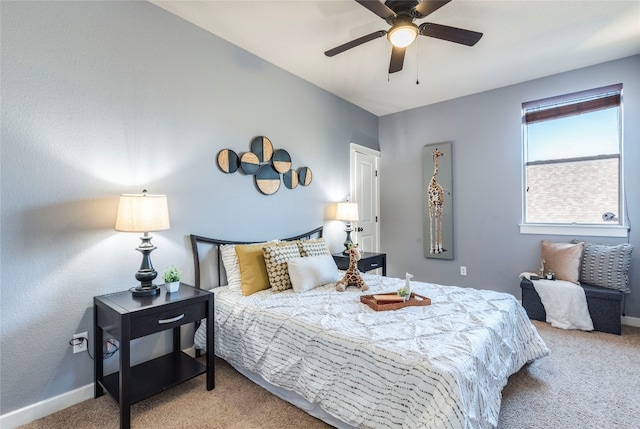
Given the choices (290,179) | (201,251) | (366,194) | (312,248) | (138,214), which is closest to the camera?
(138,214)


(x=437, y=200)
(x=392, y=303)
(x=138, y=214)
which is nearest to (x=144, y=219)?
(x=138, y=214)

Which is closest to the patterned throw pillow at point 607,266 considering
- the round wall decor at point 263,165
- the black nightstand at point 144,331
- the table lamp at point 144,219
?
the round wall decor at point 263,165

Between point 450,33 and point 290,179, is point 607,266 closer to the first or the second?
point 450,33

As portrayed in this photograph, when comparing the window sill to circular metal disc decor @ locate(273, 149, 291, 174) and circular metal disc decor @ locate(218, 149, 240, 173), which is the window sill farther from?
circular metal disc decor @ locate(218, 149, 240, 173)

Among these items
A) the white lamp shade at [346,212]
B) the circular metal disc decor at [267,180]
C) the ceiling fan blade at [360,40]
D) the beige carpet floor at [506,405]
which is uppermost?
the ceiling fan blade at [360,40]

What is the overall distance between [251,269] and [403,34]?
2099 mm

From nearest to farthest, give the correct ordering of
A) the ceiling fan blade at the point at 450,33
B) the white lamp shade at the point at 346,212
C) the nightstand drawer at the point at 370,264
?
1. the ceiling fan blade at the point at 450,33
2. the nightstand drawer at the point at 370,264
3. the white lamp shade at the point at 346,212

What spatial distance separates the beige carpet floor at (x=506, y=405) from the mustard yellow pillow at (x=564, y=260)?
99 centimetres

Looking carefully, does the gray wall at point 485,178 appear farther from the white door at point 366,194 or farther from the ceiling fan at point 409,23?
the ceiling fan at point 409,23

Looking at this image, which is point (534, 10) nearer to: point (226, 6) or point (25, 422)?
point (226, 6)

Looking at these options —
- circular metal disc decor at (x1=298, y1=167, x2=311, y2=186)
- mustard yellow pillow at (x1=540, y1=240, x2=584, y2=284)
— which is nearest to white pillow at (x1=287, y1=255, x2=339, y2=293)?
circular metal disc decor at (x1=298, y1=167, x2=311, y2=186)

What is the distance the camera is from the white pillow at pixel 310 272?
8.21 ft

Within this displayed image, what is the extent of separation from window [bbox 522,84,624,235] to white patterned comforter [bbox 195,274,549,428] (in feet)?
6.75

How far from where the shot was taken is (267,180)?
3186mm
